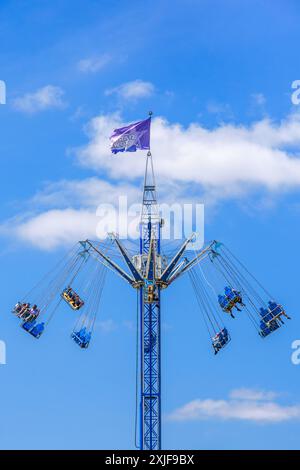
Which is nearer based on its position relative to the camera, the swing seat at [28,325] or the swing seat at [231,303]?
the swing seat at [231,303]

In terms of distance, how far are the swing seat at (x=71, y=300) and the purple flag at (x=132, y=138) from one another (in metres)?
23.0

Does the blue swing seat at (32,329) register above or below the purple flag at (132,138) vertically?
below

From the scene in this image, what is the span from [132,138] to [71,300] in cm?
2724

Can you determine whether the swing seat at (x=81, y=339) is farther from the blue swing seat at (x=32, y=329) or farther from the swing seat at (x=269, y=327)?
the swing seat at (x=269, y=327)

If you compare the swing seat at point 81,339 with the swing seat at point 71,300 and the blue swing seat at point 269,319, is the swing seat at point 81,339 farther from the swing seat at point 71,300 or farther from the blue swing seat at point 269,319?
the blue swing seat at point 269,319

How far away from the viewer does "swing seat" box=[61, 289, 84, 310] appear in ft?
550

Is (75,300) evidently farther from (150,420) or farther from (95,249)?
(150,420)

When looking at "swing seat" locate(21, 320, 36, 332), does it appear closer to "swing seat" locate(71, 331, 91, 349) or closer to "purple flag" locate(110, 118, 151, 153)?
"swing seat" locate(71, 331, 91, 349)

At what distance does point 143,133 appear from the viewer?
173375 mm

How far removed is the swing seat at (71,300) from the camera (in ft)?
550

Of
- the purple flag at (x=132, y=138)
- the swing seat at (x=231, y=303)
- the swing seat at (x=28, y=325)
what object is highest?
the purple flag at (x=132, y=138)

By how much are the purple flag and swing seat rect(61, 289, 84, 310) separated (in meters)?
23.0

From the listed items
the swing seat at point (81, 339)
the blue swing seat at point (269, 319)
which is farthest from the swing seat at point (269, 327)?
the swing seat at point (81, 339)
